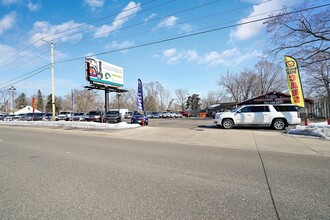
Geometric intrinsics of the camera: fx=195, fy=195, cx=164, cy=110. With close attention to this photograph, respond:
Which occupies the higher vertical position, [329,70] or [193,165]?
[329,70]

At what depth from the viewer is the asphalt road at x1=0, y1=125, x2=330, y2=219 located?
302cm

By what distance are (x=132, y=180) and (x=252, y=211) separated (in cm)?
253

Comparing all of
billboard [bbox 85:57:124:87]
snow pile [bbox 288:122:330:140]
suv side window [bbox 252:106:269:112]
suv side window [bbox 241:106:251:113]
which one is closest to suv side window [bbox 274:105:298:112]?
suv side window [bbox 252:106:269:112]

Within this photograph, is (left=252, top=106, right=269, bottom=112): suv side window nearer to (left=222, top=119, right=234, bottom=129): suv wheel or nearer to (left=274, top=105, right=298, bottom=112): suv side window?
(left=274, top=105, right=298, bottom=112): suv side window

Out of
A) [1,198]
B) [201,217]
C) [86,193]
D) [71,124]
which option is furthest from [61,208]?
[71,124]

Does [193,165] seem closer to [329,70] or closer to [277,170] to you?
[277,170]

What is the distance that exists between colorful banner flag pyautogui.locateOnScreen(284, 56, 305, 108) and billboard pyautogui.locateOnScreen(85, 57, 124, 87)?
24025 mm

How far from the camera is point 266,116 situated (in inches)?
603

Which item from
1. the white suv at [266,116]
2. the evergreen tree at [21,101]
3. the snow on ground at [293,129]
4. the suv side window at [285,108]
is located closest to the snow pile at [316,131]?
the snow on ground at [293,129]

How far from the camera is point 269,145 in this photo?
9.26 meters

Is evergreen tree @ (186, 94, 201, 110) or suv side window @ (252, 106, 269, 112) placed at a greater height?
evergreen tree @ (186, 94, 201, 110)

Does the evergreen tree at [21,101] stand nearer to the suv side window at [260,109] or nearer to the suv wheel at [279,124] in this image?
the suv side window at [260,109]

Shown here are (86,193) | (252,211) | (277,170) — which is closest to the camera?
(252,211)

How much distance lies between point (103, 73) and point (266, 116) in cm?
2437
